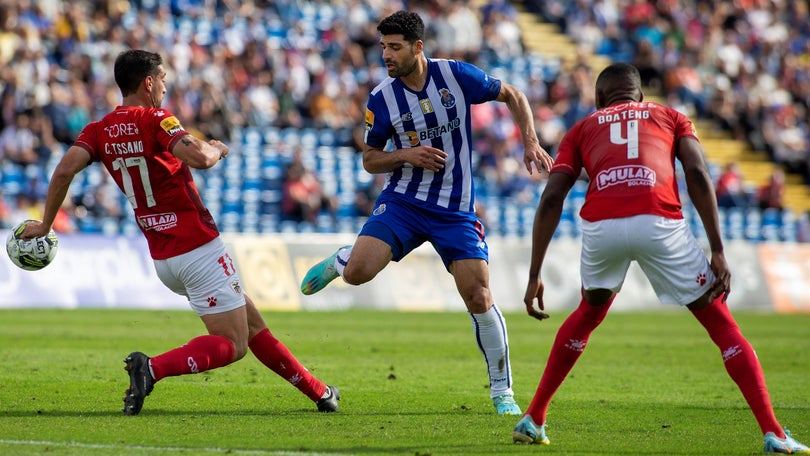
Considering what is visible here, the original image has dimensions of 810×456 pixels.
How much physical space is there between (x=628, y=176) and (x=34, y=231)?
3968 mm

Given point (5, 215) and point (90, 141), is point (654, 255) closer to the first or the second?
point (90, 141)

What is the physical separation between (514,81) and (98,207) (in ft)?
39.8

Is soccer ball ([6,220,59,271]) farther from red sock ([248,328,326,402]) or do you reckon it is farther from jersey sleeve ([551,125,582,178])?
jersey sleeve ([551,125,582,178])

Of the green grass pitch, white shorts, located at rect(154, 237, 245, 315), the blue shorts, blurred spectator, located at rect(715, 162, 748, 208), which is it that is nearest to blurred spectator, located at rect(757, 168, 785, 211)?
blurred spectator, located at rect(715, 162, 748, 208)

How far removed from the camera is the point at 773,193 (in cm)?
2909

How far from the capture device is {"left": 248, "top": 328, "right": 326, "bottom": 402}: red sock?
8406 mm

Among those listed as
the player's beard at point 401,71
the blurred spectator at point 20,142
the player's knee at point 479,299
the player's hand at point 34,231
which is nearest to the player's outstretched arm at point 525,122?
the player's beard at point 401,71

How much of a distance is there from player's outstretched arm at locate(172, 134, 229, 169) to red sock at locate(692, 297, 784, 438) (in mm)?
3113

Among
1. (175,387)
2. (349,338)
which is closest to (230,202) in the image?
(349,338)

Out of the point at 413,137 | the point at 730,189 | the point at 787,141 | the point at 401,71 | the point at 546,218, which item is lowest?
the point at 730,189

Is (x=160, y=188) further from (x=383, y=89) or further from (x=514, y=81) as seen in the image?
(x=514, y=81)

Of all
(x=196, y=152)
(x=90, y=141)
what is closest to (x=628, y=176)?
(x=196, y=152)

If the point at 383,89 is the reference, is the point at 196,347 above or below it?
below

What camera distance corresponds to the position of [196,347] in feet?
25.6
